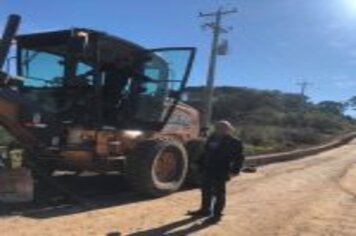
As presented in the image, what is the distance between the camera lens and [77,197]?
12430 mm

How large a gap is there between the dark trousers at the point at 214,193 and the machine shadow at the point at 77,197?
1718mm

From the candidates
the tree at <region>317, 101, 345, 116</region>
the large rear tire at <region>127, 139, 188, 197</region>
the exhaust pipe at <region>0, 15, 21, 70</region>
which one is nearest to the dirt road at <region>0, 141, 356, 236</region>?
the large rear tire at <region>127, 139, 188, 197</region>

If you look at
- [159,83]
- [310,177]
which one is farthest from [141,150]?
[310,177]

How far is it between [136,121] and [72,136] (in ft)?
6.07

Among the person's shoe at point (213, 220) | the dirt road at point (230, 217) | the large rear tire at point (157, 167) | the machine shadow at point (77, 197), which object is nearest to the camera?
the dirt road at point (230, 217)

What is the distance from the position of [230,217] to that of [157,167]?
8.32 ft

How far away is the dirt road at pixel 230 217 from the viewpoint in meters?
10.1

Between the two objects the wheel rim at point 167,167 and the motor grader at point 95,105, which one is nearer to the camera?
the motor grader at point 95,105

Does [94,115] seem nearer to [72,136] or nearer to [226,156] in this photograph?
[72,136]

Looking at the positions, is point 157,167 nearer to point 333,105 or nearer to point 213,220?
point 213,220

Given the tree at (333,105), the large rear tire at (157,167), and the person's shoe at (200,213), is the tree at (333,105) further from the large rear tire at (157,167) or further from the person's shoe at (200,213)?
the person's shoe at (200,213)

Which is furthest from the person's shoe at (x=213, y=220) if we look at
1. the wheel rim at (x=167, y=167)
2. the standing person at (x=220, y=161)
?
the wheel rim at (x=167, y=167)

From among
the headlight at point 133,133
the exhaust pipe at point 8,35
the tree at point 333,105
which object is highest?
the tree at point 333,105

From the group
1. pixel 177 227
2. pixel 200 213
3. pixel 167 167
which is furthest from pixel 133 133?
pixel 177 227
